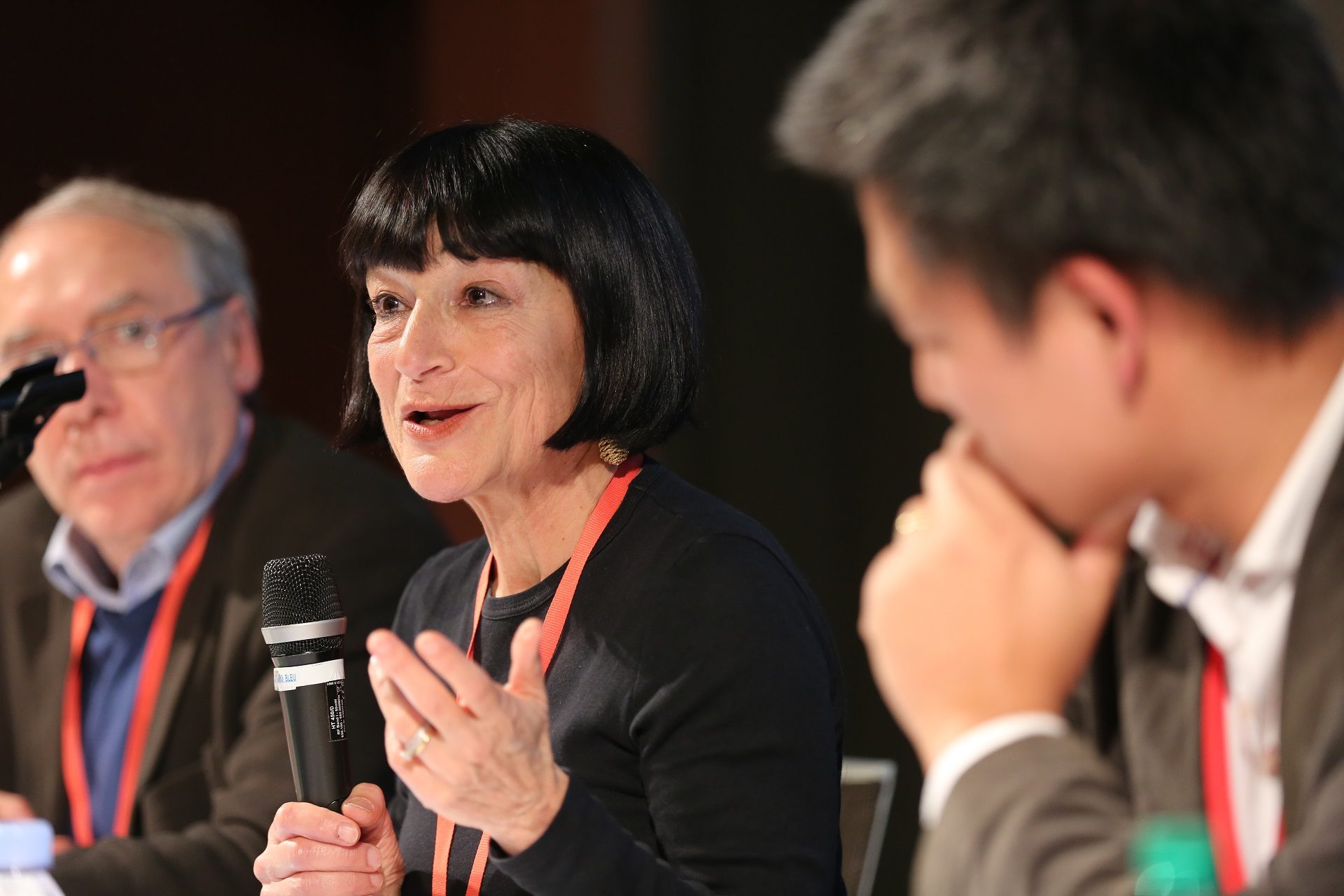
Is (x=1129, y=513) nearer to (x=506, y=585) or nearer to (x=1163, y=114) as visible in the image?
(x=1163, y=114)

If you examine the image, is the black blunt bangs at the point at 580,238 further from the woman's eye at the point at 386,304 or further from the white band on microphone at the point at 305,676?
the white band on microphone at the point at 305,676

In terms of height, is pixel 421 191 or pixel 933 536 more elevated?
pixel 421 191

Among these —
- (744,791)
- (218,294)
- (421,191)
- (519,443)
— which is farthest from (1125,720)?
(218,294)

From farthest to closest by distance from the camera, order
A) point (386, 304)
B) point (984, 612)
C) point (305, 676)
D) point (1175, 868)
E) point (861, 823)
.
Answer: point (861, 823) → point (386, 304) → point (305, 676) → point (984, 612) → point (1175, 868)

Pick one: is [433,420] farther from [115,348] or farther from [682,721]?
[115,348]

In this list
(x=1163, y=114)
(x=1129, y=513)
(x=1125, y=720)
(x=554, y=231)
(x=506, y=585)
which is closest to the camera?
(x=1163, y=114)

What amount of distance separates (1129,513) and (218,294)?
2014 millimetres

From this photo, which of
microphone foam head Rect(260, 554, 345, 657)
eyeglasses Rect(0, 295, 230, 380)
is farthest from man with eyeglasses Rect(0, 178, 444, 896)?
microphone foam head Rect(260, 554, 345, 657)

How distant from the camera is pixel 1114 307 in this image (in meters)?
1.07

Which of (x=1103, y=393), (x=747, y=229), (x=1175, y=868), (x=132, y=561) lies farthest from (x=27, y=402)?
(x=747, y=229)

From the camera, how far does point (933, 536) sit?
1.22 meters

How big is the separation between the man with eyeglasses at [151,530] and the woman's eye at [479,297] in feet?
2.26

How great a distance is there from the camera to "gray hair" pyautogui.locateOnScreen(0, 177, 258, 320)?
2688mm

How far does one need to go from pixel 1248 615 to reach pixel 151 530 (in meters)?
2.00
